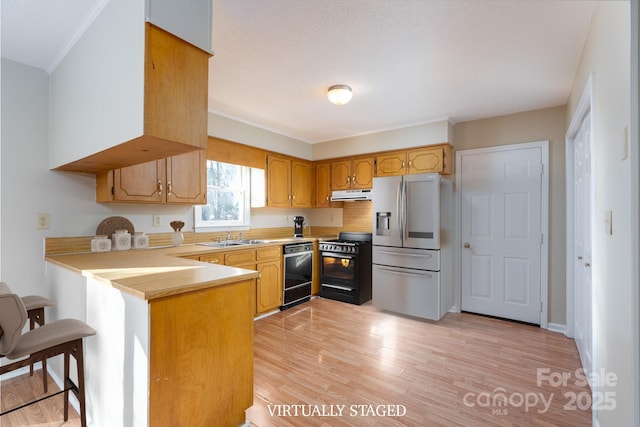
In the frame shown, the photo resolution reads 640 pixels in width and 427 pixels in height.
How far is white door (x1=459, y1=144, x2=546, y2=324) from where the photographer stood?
10.9 ft

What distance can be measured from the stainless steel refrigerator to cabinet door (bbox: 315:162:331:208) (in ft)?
3.44

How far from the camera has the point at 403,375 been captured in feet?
7.47

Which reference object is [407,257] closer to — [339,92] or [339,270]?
[339,270]

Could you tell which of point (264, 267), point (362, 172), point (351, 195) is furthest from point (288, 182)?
point (264, 267)

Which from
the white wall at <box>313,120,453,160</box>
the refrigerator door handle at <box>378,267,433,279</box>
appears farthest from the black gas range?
the white wall at <box>313,120,453,160</box>

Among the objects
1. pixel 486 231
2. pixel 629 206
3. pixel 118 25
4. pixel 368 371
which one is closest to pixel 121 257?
pixel 118 25

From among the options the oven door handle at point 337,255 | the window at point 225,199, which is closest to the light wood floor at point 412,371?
the oven door handle at point 337,255

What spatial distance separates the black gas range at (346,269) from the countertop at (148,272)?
7.99 ft

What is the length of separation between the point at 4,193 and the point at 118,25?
1.79 metres

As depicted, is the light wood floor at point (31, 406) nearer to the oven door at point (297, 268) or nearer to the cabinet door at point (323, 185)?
the oven door at point (297, 268)

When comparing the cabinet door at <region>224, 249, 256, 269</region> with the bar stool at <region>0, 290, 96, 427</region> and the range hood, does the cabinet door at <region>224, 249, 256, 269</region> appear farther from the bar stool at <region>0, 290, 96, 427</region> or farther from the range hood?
the range hood

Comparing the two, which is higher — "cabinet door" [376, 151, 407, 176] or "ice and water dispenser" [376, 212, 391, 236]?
"cabinet door" [376, 151, 407, 176]

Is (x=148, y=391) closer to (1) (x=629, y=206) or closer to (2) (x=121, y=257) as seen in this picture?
(2) (x=121, y=257)

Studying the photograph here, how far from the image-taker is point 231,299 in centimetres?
164
